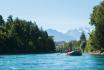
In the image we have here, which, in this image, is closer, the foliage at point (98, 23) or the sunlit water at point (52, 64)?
the sunlit water at point (52, 64)

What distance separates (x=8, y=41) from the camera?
173000mm

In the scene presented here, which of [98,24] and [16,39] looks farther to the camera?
[16,39]

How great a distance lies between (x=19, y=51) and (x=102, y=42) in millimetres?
63662

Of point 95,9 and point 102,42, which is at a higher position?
point 95,9

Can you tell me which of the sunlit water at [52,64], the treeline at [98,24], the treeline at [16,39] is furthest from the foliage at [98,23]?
the treeline at [16,39]

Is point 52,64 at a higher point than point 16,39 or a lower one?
lower

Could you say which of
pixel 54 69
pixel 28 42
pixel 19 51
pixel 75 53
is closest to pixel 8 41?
pixel 19 51

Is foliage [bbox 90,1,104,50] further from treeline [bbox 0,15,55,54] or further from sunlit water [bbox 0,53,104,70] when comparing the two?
treeline [bbox 0,15,55,54]

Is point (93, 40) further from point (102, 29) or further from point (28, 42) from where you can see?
point (28, 42)

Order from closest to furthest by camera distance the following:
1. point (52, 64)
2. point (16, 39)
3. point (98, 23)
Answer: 1. point (52, 64)
2. point (98, 23)
3. point (16, 39)

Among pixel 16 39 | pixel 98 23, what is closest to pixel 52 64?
pixel 98 23

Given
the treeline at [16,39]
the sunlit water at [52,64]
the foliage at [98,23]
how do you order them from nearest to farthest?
the sunlit water at [52,64] → the foliage at [98,23] → the treeline at [16,39]

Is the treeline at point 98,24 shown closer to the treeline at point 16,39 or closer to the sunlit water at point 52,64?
the sunlit water at point 52,64

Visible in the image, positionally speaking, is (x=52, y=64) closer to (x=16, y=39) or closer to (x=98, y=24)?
(x=98, y=24)
